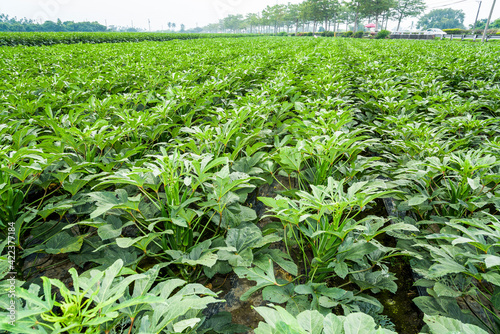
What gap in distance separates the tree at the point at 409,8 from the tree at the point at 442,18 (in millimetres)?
52498

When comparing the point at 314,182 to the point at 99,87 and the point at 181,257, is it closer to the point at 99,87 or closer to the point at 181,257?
the point at 181,257

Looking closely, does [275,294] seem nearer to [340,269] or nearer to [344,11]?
[340,269]

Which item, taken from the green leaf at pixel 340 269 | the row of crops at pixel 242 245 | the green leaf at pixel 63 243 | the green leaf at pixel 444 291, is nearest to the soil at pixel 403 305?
the row of crops at pixel 242 245

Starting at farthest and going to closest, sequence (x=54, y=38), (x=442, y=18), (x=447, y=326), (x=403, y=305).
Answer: (x=442, y=18)
(x=54, y=38)
(x=403, y=305)
(x=447, y=326)

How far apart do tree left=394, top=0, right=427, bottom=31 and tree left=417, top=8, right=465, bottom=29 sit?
172ft

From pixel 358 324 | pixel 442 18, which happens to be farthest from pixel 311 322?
pixel 442 18

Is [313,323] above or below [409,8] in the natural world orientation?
below

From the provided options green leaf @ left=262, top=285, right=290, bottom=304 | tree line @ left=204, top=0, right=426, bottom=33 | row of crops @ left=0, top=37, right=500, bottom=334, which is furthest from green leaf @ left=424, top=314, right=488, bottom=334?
tree line @ left=204, top=0, right=426, bottom=33

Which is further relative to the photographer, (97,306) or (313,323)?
(313,323)

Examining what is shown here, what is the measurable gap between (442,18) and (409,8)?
197ft

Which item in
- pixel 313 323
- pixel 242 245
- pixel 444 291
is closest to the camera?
pixel 313 323

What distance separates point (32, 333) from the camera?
0.64 meters

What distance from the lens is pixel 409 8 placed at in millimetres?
59250

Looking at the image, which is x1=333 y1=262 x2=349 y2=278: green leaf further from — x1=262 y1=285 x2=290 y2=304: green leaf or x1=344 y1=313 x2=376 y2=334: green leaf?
x1=344 y1=313 x2=376 y2=334: green leaf
